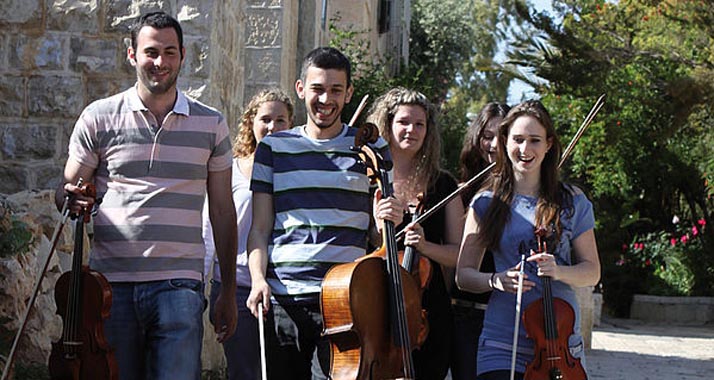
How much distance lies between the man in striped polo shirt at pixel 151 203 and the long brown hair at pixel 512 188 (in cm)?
98

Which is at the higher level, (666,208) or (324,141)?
(324,141)

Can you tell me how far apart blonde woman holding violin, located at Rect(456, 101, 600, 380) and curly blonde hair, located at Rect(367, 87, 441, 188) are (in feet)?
1.55

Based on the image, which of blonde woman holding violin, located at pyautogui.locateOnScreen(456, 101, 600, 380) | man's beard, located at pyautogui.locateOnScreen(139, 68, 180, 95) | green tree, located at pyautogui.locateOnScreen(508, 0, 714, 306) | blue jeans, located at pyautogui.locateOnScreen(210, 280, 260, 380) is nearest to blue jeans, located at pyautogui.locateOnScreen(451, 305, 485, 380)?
blonde woman holding violin, located at pyautogui.locateOnScreen(456, 101, 600, 380)

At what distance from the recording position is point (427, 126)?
15.4 feet

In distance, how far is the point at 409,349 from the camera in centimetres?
368

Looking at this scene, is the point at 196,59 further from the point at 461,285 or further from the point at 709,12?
the point at 709,12

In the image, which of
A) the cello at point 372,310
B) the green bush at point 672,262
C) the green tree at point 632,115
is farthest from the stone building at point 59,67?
the green bush at point 672,262

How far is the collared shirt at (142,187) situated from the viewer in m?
3.67

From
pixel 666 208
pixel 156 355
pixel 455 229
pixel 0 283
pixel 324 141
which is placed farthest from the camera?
pixel 666 208

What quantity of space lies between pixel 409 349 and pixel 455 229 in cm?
94

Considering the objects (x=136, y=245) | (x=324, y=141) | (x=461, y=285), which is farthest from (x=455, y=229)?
(x=136, y=245)

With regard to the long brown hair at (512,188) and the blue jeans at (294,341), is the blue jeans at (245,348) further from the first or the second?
the long brown hair at (512,188)

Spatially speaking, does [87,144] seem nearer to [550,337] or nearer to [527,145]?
[527,145]

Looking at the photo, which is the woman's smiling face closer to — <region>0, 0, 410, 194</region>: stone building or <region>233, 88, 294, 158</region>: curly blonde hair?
<region>233, 88, 294, 158</region>: curly blonde hair
